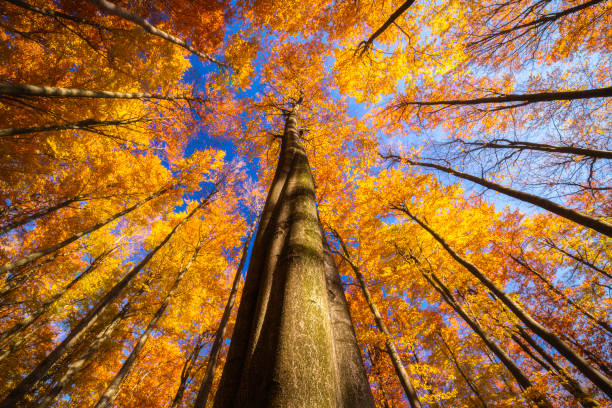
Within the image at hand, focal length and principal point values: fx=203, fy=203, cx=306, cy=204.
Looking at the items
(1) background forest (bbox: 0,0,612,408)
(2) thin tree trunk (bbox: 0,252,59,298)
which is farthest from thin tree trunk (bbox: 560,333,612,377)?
(2) thin tree trunk (bbox: 0,252,59,298)

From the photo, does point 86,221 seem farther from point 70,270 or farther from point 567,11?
point 567,11

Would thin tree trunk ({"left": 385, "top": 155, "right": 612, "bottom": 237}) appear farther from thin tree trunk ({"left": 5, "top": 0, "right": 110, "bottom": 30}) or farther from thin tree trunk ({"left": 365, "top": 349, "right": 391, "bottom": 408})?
thin tree trunk ({"left": 5, "top": 0, "right": 110, "bottom": 30})

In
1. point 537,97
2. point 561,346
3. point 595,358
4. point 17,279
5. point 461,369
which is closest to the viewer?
point 561,346

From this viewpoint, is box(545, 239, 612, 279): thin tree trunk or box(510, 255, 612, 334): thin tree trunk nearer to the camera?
box(510, 255, 612, 334): thin tree trunk

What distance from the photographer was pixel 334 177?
36.6 feet

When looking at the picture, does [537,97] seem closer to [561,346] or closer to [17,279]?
[561,346]

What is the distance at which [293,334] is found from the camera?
126 centimetres

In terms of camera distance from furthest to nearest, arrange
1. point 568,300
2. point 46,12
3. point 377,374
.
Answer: point 568,300, point 377,374, point 46,12

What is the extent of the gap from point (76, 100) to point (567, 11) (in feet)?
45.0

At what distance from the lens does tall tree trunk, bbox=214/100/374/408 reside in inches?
42.7

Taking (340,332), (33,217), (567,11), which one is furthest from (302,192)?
(33,217)

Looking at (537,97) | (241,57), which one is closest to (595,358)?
(537,97)

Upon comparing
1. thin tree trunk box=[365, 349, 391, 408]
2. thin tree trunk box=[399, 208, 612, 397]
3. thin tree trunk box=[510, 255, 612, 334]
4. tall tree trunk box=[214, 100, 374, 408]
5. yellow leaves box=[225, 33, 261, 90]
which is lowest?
tall tree trunk box=[214, 100, 374, 408]

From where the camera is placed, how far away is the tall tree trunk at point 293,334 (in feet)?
3.56
